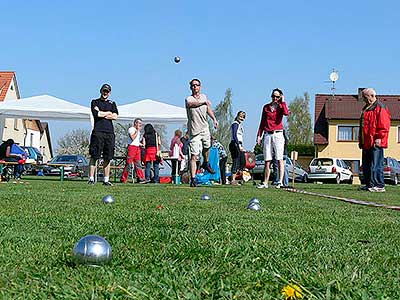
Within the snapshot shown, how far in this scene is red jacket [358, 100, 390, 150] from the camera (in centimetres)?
1241

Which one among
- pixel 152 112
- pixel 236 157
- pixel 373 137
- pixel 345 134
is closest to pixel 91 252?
pixel 373 137

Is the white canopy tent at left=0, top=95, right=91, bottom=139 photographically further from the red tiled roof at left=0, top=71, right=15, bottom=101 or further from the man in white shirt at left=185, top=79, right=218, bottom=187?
the red tiled roof at left=0, top=71, right=15, bottom=101

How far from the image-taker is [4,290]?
2396 mm

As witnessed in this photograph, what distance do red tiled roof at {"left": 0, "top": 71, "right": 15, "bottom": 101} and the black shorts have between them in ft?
131

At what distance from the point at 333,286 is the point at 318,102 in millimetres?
62485

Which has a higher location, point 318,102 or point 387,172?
point 318,102

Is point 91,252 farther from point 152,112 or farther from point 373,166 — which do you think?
point 152,112

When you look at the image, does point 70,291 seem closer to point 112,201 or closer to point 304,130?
point 112,201

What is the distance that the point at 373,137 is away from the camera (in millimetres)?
12500

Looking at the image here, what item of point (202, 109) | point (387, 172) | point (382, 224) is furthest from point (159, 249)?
point (387, 172)

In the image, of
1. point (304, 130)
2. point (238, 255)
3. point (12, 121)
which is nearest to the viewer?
point (238, 255)

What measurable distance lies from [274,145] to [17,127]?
47169 mm

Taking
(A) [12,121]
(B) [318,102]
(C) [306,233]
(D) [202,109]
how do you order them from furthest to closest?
(B) [318,102]
(A) [12,121]
(D) [202,109]
(C) [306,233]

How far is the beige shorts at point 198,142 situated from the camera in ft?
41.1
